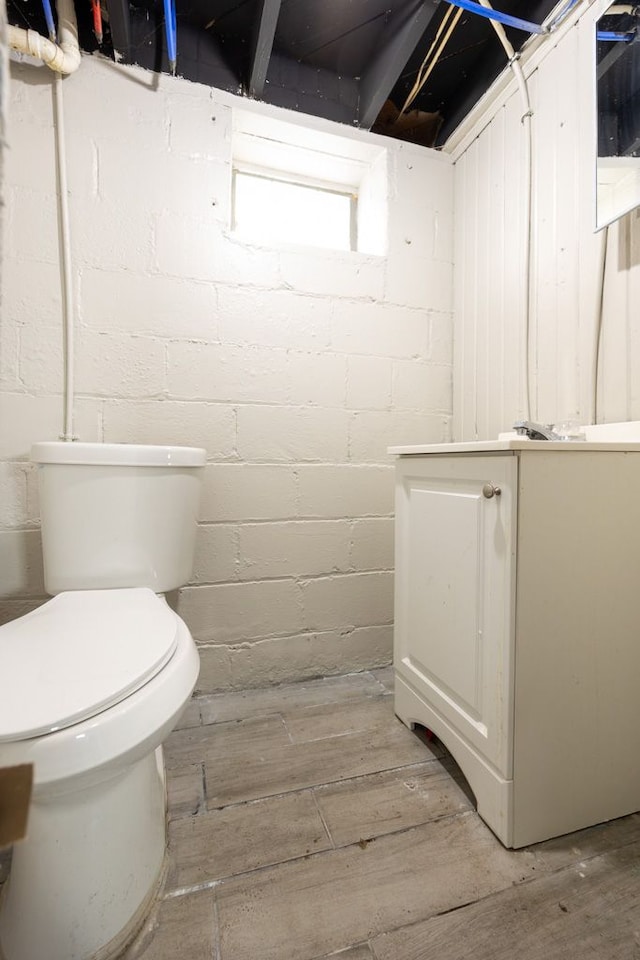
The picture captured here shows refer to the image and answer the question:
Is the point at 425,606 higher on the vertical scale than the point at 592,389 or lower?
lower

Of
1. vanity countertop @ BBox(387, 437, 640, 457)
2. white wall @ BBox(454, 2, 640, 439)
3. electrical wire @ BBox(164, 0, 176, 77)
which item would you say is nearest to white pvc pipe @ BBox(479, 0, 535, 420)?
white wall @ BBox(454, 2, 640, 439)

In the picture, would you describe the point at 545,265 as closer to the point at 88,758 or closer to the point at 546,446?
the point at 546,446

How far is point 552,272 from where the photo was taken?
1248 mm

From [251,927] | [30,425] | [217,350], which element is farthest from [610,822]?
Answer: [30,425]

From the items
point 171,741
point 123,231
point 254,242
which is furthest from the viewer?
point 254,242

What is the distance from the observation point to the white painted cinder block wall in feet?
4.11

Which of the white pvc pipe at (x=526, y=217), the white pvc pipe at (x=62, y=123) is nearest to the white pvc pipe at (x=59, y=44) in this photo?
the white pvc pipe at (x=62, y=123)

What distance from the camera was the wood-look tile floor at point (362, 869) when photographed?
0.69 metres

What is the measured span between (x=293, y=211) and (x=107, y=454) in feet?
3.95

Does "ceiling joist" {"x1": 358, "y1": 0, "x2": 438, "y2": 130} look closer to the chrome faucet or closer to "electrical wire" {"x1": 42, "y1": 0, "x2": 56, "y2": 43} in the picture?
"electrical wire" {"x1": 42, "y1": 0, "x2": 56, "y2": 43}

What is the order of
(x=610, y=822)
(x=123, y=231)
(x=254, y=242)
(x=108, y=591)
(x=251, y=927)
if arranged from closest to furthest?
1. (x=251, y=927)
2. (x=610, y=822)
3. (x=108, y=591)
4. (x=123, y=231)
5. (x=254, y=242)

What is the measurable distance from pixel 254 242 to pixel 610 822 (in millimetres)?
1818

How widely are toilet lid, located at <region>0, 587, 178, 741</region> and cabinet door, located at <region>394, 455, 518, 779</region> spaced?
0.62 meters

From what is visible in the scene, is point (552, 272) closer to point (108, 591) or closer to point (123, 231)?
point (123, 231)
